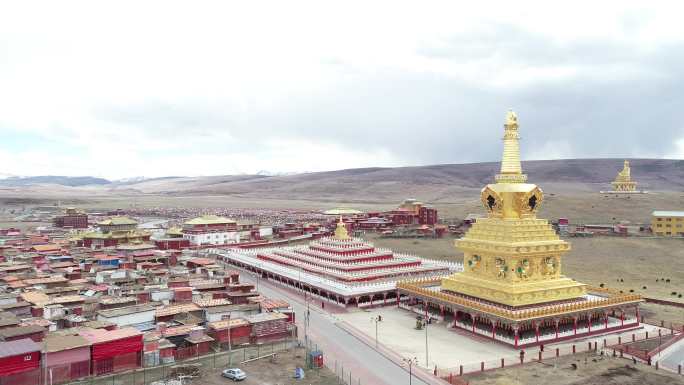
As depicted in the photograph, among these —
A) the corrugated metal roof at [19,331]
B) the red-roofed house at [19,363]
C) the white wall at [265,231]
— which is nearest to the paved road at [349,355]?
the red-roofed house at [19,363]

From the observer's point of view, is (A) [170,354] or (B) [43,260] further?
(B) [43,260]

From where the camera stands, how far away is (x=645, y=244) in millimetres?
90375

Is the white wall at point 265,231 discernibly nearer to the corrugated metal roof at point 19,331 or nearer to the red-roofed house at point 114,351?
the red-roofed house at point 114,351

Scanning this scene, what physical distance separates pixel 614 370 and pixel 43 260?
70.1 meters

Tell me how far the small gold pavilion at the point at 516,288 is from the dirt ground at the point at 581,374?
459 cm

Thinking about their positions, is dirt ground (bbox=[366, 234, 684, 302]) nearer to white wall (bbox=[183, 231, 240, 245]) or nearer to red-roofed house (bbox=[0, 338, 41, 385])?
white wall (bbox=[183, 231, 240, 245])

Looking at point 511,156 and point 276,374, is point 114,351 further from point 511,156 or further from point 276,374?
point 511,156

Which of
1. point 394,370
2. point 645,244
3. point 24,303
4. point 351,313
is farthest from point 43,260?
point 645,244

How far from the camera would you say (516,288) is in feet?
147

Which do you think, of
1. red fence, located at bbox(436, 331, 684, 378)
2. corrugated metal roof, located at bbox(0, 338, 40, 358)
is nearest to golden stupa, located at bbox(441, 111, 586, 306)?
red fence, located at bbox(436, 331, 684, 378)

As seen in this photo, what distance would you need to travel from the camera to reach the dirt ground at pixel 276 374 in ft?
110

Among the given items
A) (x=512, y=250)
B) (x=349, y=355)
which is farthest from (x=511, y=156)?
(x=349, y=355)

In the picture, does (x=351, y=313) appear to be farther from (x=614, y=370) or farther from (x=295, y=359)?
(x=614, y=370)

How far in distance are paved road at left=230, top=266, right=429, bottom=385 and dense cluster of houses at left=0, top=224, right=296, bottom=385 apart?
2634 mm
